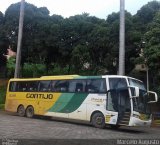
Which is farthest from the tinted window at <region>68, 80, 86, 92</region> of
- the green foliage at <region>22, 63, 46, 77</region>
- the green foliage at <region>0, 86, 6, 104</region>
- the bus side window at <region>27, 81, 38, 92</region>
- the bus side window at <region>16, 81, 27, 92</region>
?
the green foliage at <region>22, 63, 46, 77</region>

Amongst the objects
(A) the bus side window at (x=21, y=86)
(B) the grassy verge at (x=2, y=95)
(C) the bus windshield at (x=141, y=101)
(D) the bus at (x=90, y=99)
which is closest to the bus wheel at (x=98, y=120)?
(D) the bus at (x=90, y=99)

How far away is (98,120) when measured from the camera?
22.4 m

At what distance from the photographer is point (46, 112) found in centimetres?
2619

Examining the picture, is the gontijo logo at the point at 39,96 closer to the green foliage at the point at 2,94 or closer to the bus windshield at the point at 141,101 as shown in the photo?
the bus windshield at the point at 141,101

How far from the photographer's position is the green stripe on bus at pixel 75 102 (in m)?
23.5

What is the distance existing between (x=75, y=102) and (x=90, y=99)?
1.28 m

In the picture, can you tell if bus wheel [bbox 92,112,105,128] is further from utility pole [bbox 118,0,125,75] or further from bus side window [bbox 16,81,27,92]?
bus side window [bbox 16,81,27,92]

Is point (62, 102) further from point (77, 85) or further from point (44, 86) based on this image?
point (44, 86)

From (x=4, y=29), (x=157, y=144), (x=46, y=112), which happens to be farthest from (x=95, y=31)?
(x=157, y=144)

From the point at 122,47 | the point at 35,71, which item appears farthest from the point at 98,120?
the point at 35,71

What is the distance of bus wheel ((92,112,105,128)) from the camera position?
2211 centimetres

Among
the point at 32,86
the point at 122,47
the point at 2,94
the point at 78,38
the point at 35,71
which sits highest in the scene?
the point at 78,38

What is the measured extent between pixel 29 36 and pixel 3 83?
336 inches

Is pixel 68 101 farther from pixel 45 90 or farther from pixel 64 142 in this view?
pixel 64 142
